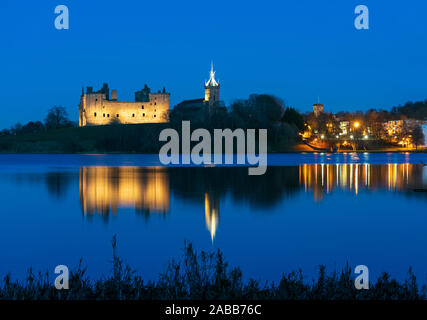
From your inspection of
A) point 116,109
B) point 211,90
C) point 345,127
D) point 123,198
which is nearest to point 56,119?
point 116,109

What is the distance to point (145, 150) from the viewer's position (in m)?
90.9

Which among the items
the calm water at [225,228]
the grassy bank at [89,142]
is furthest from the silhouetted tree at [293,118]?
the calm water at [225,228]

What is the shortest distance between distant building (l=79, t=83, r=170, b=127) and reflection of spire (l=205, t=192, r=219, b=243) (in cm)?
9944

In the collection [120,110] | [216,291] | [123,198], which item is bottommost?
[216,291]

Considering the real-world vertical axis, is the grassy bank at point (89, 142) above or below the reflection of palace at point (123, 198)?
above

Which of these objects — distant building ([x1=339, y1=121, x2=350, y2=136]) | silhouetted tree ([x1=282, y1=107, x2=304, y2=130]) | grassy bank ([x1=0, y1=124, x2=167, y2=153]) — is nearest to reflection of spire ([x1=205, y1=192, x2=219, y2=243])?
grassy bank ([x1=0, y1=124, x2=167, y2=153])

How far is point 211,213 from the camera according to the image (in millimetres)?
14164

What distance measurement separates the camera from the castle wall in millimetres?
113750

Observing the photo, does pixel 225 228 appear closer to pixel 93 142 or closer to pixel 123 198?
pixel 123 198

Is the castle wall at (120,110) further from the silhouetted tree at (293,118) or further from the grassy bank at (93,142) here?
the silhouetted tree at (293,118)

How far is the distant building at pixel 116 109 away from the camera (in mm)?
113750

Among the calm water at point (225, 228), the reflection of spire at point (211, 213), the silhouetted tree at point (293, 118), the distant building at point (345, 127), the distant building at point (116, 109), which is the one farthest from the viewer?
the distant building at point (345, 127)

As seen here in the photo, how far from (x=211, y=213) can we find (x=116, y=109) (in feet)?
343

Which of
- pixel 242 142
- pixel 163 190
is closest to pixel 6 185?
pixel 163 190
